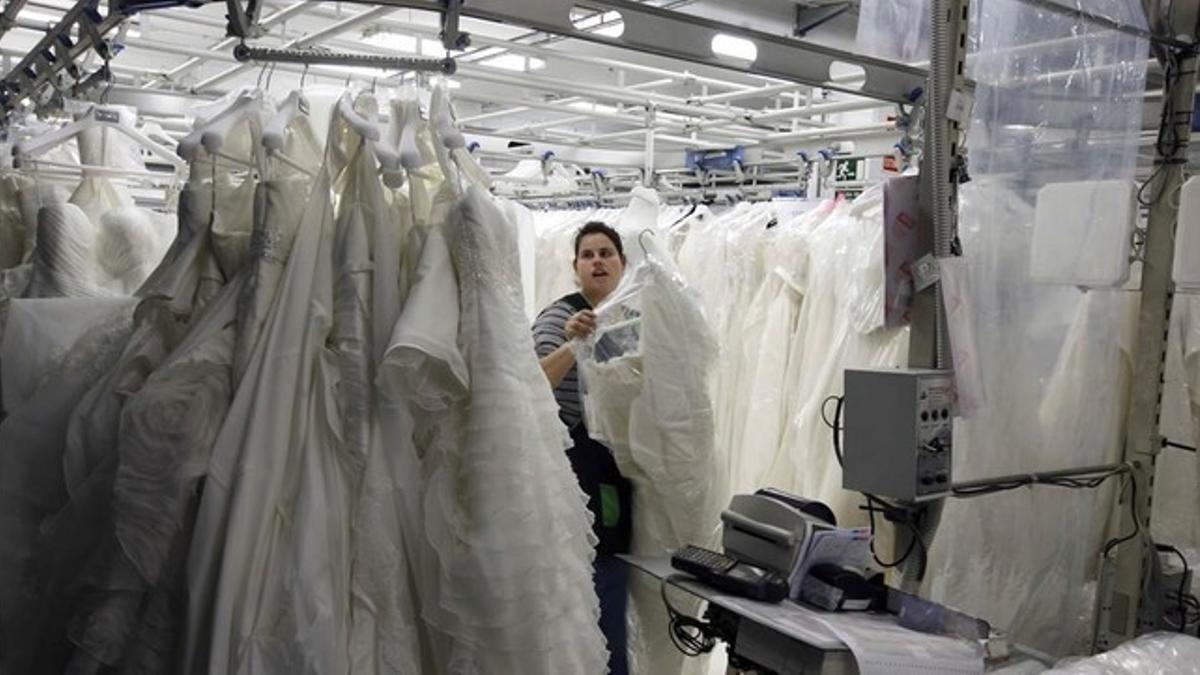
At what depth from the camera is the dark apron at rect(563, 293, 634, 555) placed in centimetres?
252

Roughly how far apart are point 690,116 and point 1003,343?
357cm

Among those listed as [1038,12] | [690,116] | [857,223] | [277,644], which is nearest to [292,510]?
[277,644]

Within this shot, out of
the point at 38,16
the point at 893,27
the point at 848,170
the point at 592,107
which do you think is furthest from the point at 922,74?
the point at 38,16

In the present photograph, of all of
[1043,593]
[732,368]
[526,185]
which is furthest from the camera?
[526,185]

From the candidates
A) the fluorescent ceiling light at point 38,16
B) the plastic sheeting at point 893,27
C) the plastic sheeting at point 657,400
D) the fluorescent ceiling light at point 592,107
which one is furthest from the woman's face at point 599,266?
the fluorescent ceiling light at point 38,16

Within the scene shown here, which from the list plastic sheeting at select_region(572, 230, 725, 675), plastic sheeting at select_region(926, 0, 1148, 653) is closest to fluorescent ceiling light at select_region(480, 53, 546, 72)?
plastic sheeting at select_region(572, 230, 725, 675)

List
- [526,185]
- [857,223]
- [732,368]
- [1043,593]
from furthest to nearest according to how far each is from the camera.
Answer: [526,185]
[732,368]
[857,223]
[1043,593]

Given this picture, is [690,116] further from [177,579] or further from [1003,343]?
[177,579]

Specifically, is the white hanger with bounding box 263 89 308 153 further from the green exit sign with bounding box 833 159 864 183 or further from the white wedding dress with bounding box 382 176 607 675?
the green exit sign with bounding box 833 159 864 183

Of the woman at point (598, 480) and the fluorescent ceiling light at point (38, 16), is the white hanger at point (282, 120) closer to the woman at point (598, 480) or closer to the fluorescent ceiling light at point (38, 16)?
the woman at point (598, 480)

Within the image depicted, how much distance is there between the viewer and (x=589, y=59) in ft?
13.6

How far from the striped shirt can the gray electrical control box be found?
34.9 inches

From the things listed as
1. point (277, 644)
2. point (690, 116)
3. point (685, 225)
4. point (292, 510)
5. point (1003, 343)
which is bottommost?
point (277, 644)

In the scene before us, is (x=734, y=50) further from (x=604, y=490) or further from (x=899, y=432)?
(x=604, y=490)
